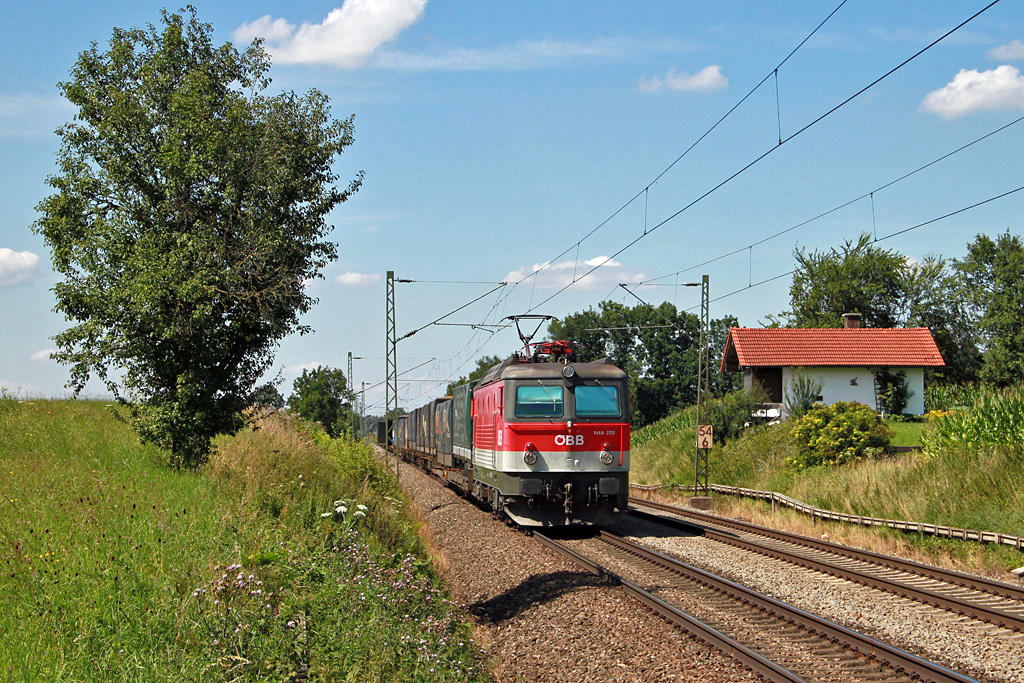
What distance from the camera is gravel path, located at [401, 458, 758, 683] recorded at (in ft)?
25.1

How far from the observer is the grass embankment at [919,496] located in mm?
13773

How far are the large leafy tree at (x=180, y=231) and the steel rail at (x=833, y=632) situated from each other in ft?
28.9

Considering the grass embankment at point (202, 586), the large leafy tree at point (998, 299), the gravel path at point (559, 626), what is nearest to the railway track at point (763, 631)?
the gravel path at point (559, 626)

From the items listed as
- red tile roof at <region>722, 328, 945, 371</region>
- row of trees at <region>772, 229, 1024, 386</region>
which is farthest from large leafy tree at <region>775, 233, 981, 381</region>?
red tile roof at <region>722, 328, 945, 371</region>

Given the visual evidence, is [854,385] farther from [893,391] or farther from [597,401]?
[597,401]

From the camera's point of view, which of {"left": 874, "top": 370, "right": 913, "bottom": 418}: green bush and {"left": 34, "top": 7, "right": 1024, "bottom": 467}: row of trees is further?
{"left": 874, "top": 370, "right": 913, "bottom": 418}: green bush

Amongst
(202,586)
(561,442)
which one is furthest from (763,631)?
(561,442)

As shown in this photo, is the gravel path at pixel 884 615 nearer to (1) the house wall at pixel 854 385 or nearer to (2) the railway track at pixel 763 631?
(2) the railway track at pixel 763 631

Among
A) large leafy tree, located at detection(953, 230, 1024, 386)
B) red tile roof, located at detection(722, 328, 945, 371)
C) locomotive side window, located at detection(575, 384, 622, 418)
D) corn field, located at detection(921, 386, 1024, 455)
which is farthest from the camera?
large leafy tree, located at detection(953, 230, 1024, 386)

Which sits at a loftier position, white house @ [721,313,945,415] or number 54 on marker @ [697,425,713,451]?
white house @ [721,313,945,415]

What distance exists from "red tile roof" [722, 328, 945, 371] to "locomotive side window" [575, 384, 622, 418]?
24578 millimetres

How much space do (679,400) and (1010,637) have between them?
73.9 metres

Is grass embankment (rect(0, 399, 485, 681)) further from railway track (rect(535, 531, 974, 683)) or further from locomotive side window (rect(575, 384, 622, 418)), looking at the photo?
locomotive side window (rect(575, 384, 622, 418))

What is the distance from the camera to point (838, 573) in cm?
1190
